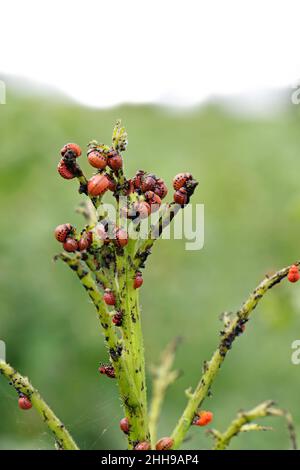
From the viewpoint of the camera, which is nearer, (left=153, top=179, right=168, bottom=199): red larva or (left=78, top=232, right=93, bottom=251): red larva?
(left=78, top=232, right=93, bottom=251): red larva

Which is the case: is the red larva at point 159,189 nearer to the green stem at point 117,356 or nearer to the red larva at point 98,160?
the red larva at point 98,160

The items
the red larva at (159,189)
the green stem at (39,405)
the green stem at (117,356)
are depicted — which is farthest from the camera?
the red larva at (159,189)

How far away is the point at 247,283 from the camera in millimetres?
7715

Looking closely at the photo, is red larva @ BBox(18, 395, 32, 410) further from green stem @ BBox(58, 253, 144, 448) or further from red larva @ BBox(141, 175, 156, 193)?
red larva @ BBox(141, 175, 156, 193)

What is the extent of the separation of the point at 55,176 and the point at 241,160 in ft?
15.1

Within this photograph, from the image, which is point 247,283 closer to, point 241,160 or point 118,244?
point 241,160

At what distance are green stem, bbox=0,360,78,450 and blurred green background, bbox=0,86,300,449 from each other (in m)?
→ 0.88

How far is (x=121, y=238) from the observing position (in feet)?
3.86

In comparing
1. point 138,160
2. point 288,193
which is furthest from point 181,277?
point 288,193

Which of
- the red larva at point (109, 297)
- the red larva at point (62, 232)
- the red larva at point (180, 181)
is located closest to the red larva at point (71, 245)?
the red larva at point (62, 232)

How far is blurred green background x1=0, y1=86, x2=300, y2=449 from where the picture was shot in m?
4.45

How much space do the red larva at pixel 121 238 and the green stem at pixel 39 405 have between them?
30 cm

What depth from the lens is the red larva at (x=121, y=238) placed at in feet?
3.86

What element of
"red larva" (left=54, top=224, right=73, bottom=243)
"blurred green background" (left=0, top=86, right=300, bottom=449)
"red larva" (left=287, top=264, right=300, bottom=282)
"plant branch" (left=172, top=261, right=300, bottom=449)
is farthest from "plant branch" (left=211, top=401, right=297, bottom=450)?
"blurred green background" (left=0, top=86, right=300, bottom=449)
